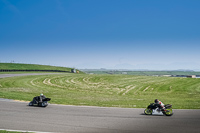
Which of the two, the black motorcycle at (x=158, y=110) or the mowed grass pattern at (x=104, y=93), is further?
the mowed grass pattern at (x=104, y=93)

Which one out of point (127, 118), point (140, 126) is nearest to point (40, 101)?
point (127, 118)

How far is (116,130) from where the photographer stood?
37.3 ft

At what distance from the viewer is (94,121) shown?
13188 millimetres

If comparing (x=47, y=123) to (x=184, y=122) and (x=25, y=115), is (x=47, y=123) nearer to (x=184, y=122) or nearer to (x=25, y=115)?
(x=25, y=115)

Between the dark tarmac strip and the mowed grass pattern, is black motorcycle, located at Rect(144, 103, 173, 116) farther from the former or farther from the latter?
the mowed grass pattern

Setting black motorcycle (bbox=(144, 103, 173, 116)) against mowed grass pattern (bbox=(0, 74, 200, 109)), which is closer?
black motorcycle (bbox=(144, 103, 173, 116))

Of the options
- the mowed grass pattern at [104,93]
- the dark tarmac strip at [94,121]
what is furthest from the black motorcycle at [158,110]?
the mowed grass pattern at [104,93]

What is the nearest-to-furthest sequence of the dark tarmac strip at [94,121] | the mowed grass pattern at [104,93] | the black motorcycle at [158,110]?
1. the dark tarmac strip at [94,121]
2. the black motorcycle at [158,110]
3. the mowed grass pattern at [104,93]

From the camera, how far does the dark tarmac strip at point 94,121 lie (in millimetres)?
11516

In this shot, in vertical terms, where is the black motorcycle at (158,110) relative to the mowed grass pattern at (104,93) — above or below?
above

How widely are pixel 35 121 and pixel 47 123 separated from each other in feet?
3.46

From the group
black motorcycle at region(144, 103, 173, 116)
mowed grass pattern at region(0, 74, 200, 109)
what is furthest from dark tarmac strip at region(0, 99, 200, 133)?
mowed grass pattern at region(0, 74, 200, 109)

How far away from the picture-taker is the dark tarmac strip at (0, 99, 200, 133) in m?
11.5

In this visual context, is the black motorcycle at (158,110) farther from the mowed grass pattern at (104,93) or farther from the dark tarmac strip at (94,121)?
the mowed grass pattern at (104,93)
